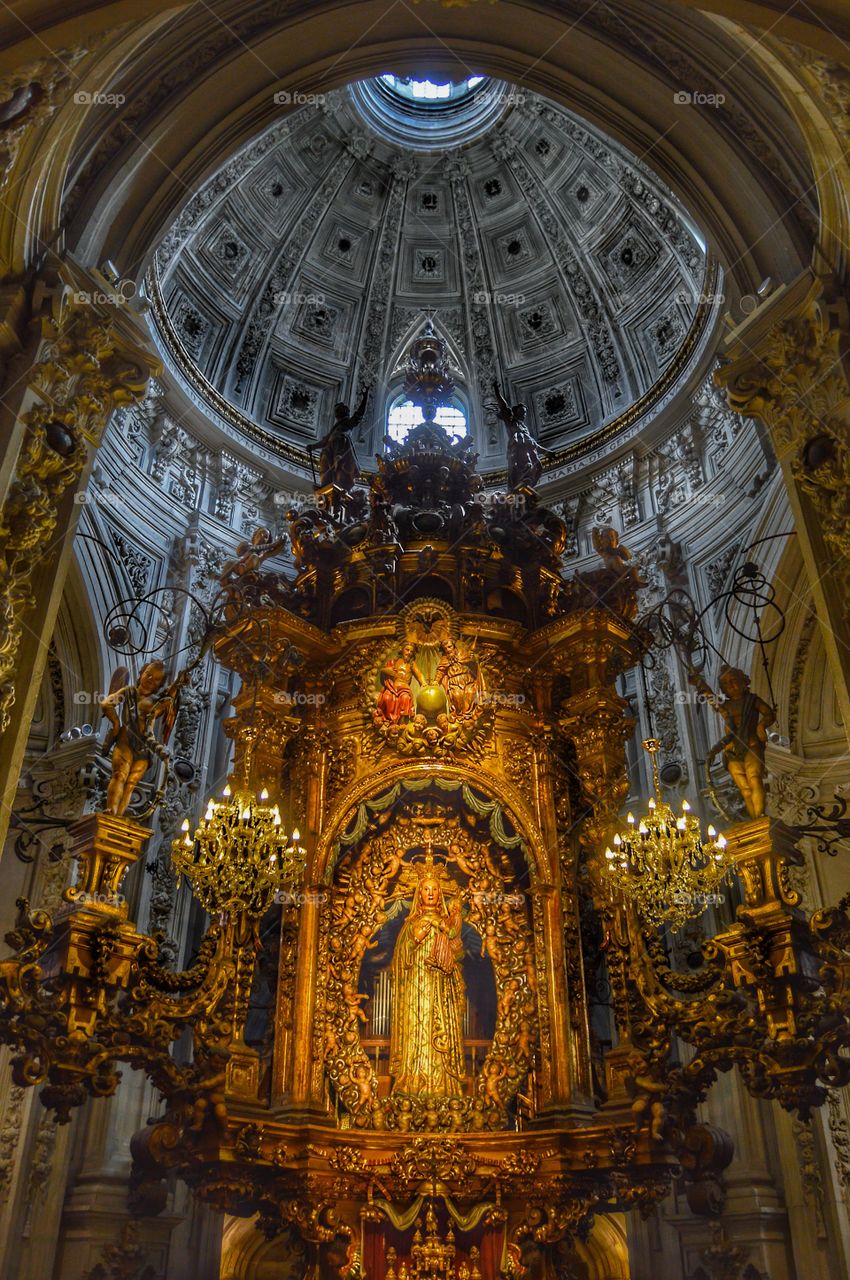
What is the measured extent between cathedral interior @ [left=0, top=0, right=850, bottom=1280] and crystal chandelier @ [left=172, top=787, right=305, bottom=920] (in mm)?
42

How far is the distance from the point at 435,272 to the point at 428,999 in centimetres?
1646

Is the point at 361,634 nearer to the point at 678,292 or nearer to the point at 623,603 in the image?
the point at 623,603

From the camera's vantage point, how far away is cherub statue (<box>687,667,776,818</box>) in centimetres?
952

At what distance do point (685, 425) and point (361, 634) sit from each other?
817 centimetres

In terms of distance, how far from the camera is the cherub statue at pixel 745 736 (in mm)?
9523

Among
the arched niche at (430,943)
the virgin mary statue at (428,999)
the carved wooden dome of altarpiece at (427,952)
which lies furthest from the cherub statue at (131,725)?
the virgin mary statue at (428,999)

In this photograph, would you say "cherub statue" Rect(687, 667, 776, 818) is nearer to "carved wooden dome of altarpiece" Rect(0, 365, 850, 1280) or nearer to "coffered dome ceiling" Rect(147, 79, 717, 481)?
"carved wooden dome of altarpiece" Rect(0, 365, 850, 1280)

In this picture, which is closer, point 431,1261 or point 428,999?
point 431,1261

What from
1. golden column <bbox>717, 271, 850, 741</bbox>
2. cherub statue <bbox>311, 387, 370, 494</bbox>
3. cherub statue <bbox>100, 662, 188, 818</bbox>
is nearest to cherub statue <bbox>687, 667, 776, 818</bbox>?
golden column <bbox>717, 271, 850, 741</bbox>

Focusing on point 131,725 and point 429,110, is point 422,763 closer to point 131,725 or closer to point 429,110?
point 131,725

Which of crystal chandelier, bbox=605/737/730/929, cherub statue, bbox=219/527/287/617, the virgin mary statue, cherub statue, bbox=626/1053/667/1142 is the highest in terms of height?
cherub statue, bbox=219/527/287/617

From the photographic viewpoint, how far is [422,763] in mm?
11453

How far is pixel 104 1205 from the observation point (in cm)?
1161

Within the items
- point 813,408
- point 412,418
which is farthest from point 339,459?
point 412,418
